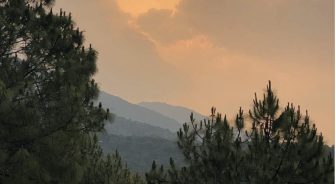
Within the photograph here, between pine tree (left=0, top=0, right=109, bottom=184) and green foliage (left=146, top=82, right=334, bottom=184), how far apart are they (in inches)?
167

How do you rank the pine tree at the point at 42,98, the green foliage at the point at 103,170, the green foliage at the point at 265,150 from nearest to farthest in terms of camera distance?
the green foliage at the point at 265,150 → the pine tree at the point at 42,98 → the green foliage at the point at 103,170

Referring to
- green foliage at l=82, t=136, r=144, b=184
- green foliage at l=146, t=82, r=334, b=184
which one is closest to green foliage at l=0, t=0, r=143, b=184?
green foliage at l=146, t=82, r=334, b=184

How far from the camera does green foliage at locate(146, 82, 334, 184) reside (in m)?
10.2

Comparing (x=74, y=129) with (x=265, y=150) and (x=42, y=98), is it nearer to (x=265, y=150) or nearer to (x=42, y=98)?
(x=42, y=98)

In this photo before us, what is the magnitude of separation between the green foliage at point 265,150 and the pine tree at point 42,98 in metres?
4.24

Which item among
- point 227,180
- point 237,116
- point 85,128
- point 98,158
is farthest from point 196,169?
point 98,158

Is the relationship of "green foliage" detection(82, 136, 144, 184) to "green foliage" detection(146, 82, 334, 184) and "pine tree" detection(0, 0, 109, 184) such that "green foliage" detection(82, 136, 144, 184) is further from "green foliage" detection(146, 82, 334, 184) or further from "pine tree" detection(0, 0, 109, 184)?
"green foliage" detection(146, 82, 334, 184)

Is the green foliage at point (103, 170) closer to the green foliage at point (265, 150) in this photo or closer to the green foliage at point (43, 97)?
the green foliage at point (43, 97)

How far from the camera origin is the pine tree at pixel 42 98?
12359 mm

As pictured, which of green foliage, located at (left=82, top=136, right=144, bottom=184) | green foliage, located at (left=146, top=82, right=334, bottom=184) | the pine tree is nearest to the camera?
green foliage, located at (left=146, top=82, right=334, bottom=184)

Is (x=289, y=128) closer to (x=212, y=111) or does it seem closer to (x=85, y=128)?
(x=212, y=111)

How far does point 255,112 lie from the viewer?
10.6 m

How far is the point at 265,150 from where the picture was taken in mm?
10398

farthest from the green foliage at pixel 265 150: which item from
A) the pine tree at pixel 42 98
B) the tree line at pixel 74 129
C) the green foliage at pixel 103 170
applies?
the green foliage at pixel 103 170
